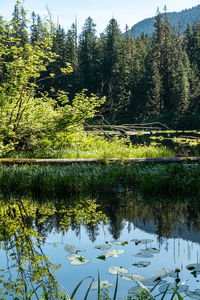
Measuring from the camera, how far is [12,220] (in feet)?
20.6

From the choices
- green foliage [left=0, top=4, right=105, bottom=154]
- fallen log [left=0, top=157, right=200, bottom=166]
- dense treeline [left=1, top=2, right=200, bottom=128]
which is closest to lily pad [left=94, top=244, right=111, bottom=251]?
green foliage [left=0, top=4, right=105, bottom=154]

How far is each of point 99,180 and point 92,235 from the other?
3.84m

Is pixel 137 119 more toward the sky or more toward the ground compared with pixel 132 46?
more toward the ground

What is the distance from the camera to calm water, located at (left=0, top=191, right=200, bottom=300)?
3.88 metres

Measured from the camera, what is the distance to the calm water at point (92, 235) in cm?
388

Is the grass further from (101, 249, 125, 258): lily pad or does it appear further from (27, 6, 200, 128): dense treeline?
(27, 6, 200, 128): dense treeline

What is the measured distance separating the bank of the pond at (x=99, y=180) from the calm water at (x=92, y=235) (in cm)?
71

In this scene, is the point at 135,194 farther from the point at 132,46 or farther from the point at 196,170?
the point at 132,46

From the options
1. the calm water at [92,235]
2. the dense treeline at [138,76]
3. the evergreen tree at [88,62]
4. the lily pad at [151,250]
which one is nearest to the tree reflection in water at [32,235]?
the calm water at [92,235]

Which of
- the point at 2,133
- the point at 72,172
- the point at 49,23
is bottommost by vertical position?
the point at 72,172

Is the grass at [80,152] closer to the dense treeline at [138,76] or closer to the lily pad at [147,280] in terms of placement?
the lily pad at [147,280]

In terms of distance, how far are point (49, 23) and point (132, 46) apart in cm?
5386

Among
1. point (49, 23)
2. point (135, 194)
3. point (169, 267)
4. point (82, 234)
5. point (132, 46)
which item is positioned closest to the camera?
point (169, 267)


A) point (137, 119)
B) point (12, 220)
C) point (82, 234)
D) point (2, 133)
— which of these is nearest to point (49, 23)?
point (2, 133)
